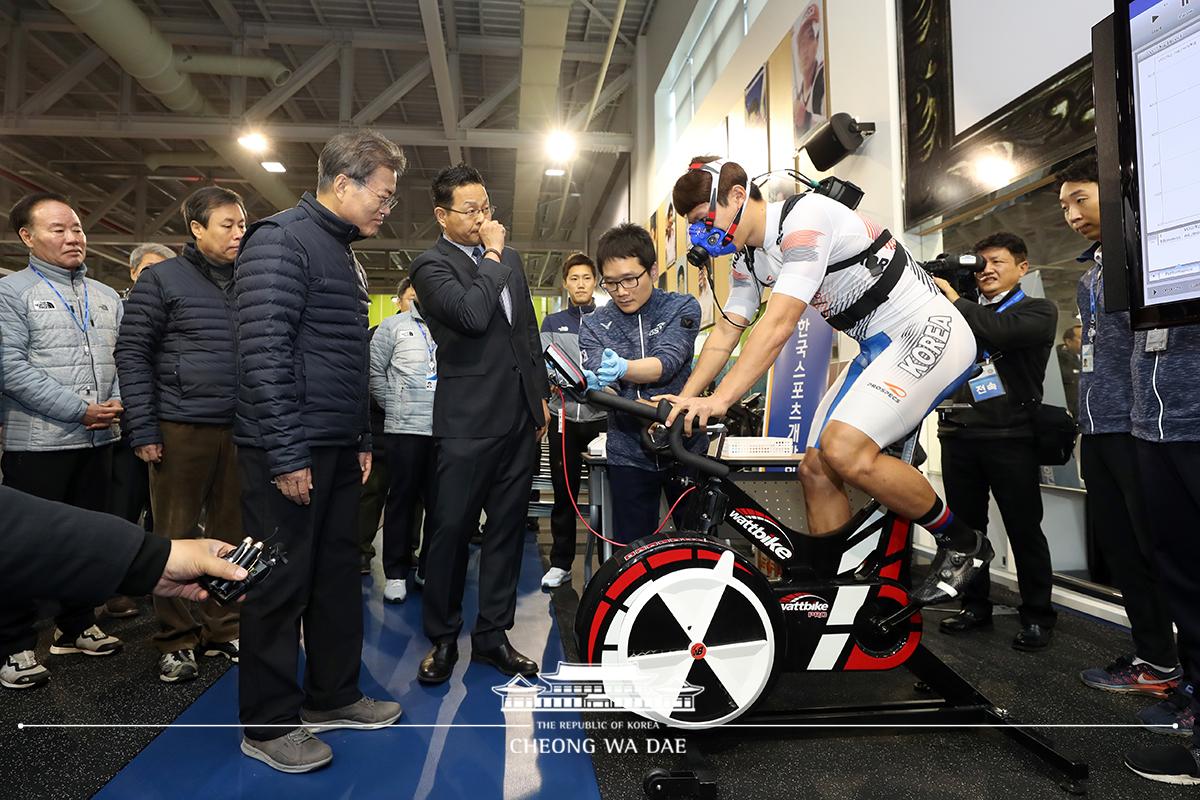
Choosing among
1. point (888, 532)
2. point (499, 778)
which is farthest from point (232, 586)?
point (888, 532)

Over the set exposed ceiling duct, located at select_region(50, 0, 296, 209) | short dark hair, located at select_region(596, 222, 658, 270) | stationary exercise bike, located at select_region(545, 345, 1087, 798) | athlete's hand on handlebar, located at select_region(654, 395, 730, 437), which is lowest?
stationary exercise bike, located at select_region(545, 345, 1087, 798)

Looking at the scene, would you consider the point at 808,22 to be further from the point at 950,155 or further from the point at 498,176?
the point at 498,176

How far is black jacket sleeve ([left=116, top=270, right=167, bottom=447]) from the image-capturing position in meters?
2.47

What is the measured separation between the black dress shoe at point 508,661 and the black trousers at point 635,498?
0.53 metres

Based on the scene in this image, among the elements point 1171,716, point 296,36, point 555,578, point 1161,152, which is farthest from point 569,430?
point 296,36

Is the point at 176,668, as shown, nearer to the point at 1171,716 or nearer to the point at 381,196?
the point at 381,196

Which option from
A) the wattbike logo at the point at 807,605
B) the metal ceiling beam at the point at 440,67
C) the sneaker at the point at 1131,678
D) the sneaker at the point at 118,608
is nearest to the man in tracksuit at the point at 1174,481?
the sneaker at the point at 1131,678

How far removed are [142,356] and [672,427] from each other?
1.98 m

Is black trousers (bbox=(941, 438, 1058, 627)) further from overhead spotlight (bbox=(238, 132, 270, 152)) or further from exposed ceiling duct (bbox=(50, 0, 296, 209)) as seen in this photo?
overhead spotlight (bbox=(238, 132, 270, 152))

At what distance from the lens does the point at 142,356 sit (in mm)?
2523

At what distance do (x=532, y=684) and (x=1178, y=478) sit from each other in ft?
6.03

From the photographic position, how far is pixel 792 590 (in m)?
1.89

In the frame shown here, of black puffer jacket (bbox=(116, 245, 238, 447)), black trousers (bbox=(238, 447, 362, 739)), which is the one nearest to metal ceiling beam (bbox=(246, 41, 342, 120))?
black puffer jacket (bbox=(116, 245, 238, 447))

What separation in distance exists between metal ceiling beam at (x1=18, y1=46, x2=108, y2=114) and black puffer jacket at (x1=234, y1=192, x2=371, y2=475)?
8.25 metres
